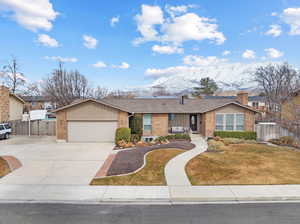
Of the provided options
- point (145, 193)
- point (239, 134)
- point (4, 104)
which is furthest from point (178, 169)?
point (4, 104)

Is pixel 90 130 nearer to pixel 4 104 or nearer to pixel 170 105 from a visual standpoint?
pixel 170 105

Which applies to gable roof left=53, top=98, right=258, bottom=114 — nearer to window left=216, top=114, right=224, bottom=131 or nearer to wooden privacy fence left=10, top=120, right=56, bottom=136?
window left=216, top=114, right=224, bottom=131

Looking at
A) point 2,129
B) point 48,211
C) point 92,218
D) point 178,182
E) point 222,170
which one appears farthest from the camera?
point 2,129

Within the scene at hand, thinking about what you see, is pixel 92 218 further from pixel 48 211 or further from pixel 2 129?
pixel 2 129

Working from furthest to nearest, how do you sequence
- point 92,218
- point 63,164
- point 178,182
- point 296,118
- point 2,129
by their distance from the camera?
point 2,129
point 296,118
point 63,164
point 178,182
point 92,218

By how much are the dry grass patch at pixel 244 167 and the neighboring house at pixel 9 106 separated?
1054 inches

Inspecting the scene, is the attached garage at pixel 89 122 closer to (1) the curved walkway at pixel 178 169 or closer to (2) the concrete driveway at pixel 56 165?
(2) the concrete driveway at pixel 56 165

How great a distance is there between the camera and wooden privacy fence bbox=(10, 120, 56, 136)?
24562mm

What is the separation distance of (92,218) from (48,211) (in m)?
1.59

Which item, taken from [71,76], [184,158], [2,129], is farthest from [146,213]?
[71,76]

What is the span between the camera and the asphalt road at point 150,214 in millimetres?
5801

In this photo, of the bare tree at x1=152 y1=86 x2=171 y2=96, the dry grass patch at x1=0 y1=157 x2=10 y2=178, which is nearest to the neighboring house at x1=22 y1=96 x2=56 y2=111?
the bare tree at x1=152 y1=86 x2=171 y2=96

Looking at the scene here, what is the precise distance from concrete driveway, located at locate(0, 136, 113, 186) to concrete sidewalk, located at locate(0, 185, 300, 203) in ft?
2.26

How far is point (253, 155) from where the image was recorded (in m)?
13.1
